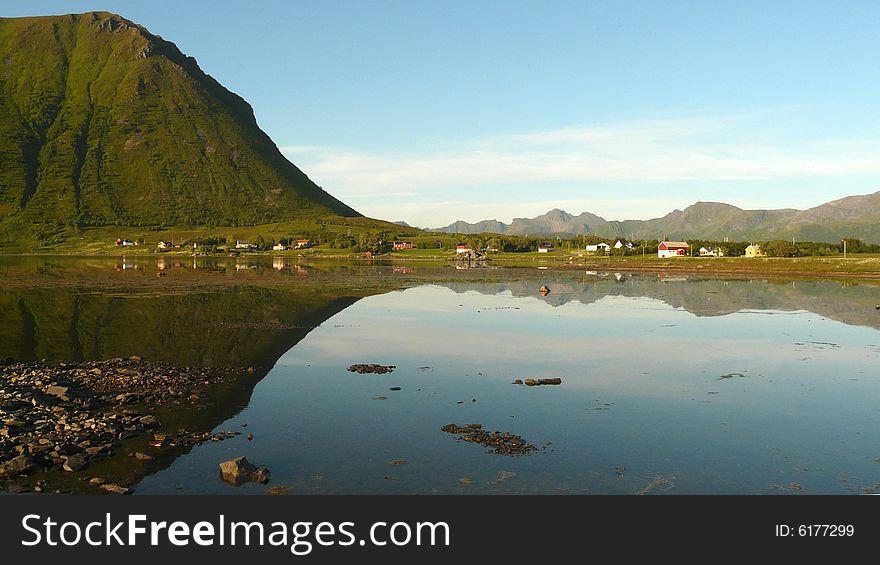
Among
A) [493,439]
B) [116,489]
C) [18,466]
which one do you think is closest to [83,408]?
[18,466]

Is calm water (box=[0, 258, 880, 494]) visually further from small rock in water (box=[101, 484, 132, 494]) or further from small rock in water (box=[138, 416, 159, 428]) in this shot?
small rock in water (box=[138, 416, 159, 428])

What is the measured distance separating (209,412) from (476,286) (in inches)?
3479

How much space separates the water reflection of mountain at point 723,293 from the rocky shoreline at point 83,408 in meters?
58.9

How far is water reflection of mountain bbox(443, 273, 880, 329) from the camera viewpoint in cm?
7962

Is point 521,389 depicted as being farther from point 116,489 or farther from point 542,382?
point 116,489

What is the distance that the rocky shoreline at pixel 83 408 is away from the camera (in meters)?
22.4

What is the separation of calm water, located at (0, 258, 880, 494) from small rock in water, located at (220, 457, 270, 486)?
1.76 ft

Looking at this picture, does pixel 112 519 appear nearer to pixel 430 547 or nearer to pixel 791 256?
pixel 430 547

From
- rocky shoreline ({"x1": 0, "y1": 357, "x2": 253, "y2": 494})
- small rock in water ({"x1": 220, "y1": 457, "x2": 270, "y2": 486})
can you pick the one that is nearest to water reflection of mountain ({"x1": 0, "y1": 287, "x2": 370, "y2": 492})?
rocky shoreline ({"x1": 0, "y1": 357, "x2": 253, "y2": 494})

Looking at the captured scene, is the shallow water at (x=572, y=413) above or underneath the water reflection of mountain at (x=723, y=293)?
underneath

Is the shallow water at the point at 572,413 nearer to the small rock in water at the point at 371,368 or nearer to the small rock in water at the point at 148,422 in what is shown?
the small rock in water at the point at 371,368

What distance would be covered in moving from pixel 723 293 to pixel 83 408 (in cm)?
9798

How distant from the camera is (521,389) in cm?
3591

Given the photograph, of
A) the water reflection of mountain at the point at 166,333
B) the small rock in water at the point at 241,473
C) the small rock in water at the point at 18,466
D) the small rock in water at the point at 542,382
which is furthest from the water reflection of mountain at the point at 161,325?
the small rock in water at the point at 241,473
